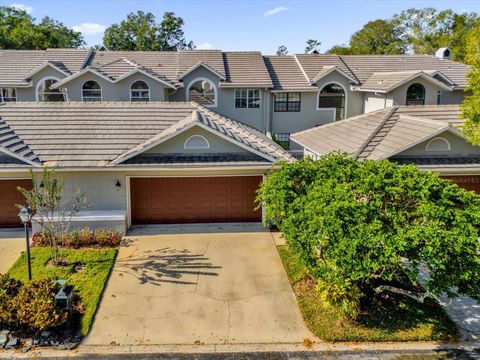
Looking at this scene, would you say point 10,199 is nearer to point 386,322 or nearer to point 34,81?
point 34,81

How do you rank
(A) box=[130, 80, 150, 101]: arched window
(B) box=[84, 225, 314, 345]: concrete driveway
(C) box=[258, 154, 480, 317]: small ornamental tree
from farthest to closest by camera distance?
1. (A) box=[130, 80, 150, 101]: arched window
2. (B) box=[84, 225, 314, 345]: concrete driveway
3. (C) box=[258, 154, 480, 317]: small ornamental tree

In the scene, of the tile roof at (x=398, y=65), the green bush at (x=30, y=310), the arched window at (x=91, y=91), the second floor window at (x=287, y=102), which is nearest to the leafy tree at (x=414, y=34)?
the tile roof at (x=398, y=65)

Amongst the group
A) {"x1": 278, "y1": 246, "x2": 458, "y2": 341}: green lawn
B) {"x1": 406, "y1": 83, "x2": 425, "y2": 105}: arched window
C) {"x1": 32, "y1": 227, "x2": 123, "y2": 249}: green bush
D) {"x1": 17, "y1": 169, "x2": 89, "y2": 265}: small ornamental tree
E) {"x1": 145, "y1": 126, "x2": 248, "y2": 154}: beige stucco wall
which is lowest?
{"x1": 278, "y1": 246, "x2": 458, "y2": 341}: green lawn

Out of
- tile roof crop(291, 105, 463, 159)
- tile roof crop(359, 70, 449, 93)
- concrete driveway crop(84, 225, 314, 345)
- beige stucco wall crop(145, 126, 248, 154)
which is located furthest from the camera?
tile roof crop(359, 70, 449, 93)

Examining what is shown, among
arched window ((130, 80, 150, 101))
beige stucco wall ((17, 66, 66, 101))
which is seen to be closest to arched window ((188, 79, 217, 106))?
arched window ((130, 80, 150, 101))

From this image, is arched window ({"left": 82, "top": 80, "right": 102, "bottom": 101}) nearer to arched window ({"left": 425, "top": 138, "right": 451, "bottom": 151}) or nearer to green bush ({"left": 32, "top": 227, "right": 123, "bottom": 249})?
green bush ({"left": 32, "top": 227, "right": 123, "bottom": 249})

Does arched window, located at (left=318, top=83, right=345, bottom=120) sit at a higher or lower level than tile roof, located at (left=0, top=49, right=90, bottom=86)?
lower
